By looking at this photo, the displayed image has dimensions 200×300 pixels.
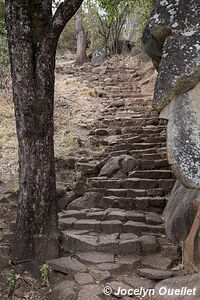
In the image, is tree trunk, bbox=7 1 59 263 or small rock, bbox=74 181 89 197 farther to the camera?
small rock, bbox=74 181 89 197

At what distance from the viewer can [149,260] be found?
490 cm

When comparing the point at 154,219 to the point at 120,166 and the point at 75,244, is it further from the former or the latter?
the point at 120,166

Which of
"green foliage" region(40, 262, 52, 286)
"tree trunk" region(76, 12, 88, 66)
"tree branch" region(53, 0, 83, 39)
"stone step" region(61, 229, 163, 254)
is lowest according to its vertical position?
"green foliage" region(40, 262, 52, 286)

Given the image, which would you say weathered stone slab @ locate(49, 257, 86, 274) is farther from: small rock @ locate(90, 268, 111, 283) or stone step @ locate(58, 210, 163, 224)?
stone step @ locate(58, 210, 163, 224)

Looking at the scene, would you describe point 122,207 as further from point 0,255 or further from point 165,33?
point 165,33

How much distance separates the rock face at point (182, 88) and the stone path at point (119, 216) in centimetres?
188

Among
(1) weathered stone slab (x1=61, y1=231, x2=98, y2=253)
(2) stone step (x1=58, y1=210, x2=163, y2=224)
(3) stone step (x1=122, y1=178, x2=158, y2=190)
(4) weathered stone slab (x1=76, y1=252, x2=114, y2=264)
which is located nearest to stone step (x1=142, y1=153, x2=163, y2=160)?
(3) stone step (x1=122, y1=178, x2=158, y2=190)

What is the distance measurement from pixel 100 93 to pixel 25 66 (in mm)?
9837

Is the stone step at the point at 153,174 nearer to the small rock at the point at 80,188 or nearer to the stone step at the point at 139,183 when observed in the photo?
the stone step at the point at 139,183

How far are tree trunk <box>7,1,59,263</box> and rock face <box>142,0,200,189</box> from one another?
1931 millimetres

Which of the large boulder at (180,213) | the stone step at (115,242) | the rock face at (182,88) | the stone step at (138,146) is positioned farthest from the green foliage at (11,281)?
the stone step at (138,146)

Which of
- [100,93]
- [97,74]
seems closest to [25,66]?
[100,93]

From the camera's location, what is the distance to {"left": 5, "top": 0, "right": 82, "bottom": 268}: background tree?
4750 millimetres

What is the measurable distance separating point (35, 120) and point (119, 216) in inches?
91.5
